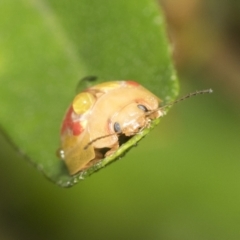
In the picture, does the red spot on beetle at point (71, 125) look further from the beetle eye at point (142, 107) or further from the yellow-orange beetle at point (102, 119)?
the beetle eye at point (142, 107)

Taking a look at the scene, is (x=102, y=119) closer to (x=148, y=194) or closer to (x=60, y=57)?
(x=60, y=57)

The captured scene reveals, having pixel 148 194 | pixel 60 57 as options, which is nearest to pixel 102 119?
pixel 60 57

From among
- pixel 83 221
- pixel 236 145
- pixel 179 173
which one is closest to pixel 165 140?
pixel 179 173

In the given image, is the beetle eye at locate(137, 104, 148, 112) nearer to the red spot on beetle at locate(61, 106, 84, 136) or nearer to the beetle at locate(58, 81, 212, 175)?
the beetle at locate(58, 81, 212, 175)

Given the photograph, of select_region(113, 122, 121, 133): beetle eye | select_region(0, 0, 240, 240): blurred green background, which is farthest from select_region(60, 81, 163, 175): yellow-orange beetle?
select_region(0, 0, 240, 240): blurred green background

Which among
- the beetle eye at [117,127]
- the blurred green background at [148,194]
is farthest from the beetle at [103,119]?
the blurred green background at [148,194]

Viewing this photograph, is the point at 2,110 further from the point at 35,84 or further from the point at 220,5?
the point at 220,5
